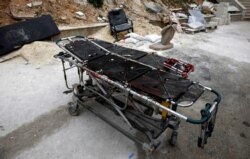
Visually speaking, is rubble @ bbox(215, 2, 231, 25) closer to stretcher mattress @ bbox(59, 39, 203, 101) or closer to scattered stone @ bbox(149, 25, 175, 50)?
scattered stone @ bbox(149, 25, 175, 50)

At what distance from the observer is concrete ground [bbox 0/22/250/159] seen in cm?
299

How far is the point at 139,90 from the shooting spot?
2.55 m

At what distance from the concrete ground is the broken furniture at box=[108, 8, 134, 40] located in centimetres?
242

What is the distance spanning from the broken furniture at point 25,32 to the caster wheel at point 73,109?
3508 mm

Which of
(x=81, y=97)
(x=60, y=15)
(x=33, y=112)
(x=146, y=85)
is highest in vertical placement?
(x=60, y=15)

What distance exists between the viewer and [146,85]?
8.45ft

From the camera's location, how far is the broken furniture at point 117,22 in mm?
7449

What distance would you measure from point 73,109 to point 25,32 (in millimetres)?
3911

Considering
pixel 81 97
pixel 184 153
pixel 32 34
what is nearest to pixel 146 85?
pixel 184 153

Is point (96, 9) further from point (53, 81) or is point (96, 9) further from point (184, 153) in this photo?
point (184, 153)

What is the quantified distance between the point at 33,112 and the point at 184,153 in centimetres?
260

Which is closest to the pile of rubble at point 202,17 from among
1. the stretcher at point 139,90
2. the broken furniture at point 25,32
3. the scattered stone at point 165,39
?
the scattered stone at point 165,39

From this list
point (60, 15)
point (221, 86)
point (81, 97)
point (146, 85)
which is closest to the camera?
point (146, 85)

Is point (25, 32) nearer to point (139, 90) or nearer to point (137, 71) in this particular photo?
point (137, 71)
